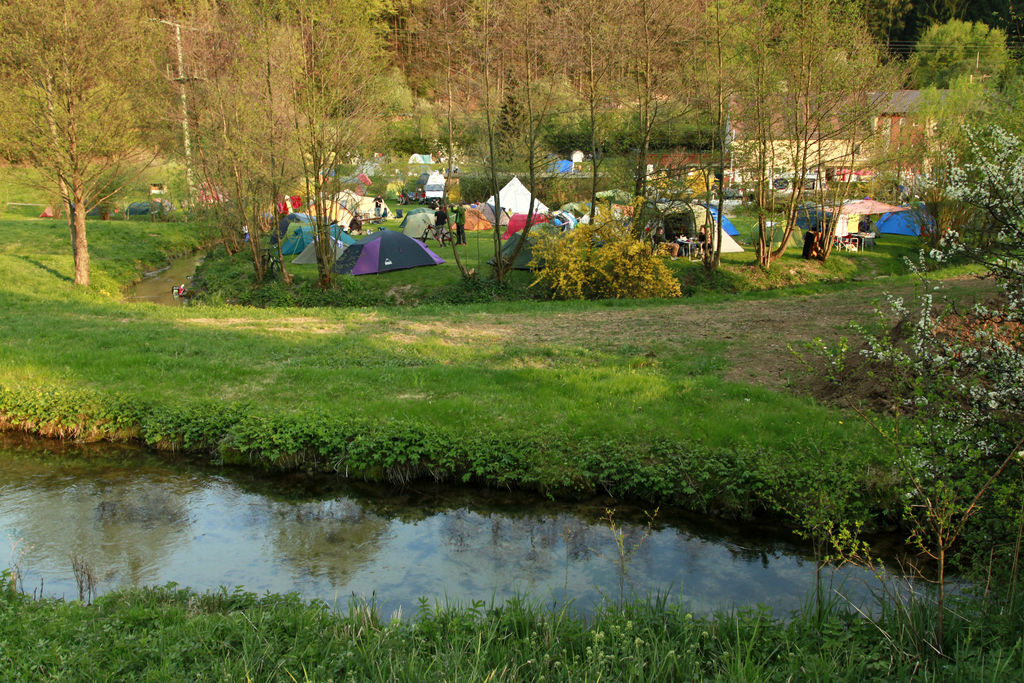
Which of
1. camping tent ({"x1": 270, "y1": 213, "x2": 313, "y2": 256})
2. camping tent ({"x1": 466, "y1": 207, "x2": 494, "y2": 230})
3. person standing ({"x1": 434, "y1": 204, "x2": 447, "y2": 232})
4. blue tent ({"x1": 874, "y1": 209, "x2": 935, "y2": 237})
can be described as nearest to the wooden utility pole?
camping tent ({"x1": 270, "y1": 213, "x2": 313, "y2": 256})

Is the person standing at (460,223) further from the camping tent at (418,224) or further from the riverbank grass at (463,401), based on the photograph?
the riverbank grass at (463,401)

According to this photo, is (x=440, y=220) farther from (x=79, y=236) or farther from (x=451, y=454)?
(x=451, y=454)

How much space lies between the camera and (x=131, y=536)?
26.9 ft

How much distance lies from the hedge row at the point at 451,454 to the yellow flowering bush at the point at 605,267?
43.4 feet

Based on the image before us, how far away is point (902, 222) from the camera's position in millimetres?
34438

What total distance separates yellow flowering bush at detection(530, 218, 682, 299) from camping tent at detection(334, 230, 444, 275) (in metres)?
5.27

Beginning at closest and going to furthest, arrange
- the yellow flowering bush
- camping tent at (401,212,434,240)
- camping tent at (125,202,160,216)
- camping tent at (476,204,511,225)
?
the yellow flowering bush → camping tent at (401,212,434,240) → camping tent at (476,204,511,225) → camping tent at (125,202,160,216)

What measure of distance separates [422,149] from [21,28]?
4556 cm

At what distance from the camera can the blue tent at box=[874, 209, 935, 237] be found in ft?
101

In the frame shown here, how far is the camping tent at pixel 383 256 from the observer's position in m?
25.8

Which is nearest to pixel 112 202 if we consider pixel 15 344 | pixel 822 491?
pixel 15 344

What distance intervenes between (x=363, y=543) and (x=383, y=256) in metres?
18.7

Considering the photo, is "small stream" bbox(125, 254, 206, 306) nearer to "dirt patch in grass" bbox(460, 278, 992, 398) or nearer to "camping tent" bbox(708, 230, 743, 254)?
"dirt patch in grass" bbox(460, 278, 992, 398)

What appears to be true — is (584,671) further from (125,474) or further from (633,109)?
(633,109)
